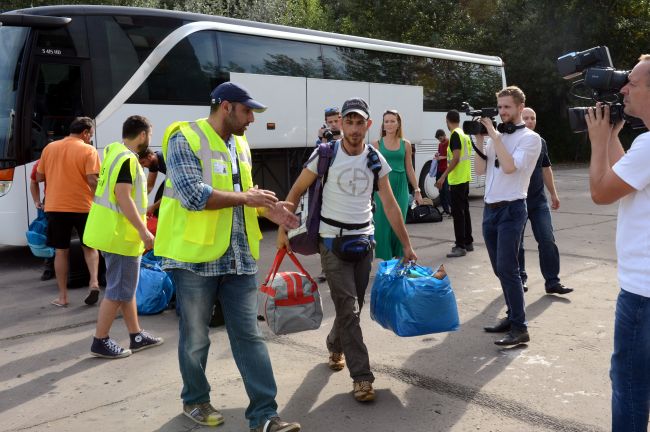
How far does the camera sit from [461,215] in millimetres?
8961

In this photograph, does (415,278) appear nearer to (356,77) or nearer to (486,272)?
(486,272)

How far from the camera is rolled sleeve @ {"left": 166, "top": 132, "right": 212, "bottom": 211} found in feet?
11.0

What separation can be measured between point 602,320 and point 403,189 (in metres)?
2.28

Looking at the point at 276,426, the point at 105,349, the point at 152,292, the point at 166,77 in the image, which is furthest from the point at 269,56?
the point at 276,426

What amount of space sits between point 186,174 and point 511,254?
273 centimetres

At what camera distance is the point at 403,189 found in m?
6.93

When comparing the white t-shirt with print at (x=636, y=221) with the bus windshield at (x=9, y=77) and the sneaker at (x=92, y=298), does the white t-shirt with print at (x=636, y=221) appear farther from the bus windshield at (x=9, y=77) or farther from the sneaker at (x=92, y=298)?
the bus windshield at (x=9, y=77)

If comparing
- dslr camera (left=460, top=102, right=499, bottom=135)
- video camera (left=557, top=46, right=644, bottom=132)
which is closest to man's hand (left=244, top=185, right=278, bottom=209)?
video camera (left=557, top=46, right=644, bottom=132)

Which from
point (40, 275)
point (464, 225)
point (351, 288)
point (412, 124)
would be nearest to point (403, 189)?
point (464, 225)

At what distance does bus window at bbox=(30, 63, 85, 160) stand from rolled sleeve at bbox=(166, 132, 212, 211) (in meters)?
5.99

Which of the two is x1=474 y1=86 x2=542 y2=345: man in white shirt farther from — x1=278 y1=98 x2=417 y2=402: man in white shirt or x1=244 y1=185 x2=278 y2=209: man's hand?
x1=244 y1=185 x2=278 y2=209: man's hand

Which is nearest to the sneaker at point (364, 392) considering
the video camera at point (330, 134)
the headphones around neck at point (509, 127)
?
the headphones around neck at point (509, 127)

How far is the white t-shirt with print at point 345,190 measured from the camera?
14.1ft

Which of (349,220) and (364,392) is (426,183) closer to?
(349,220)
